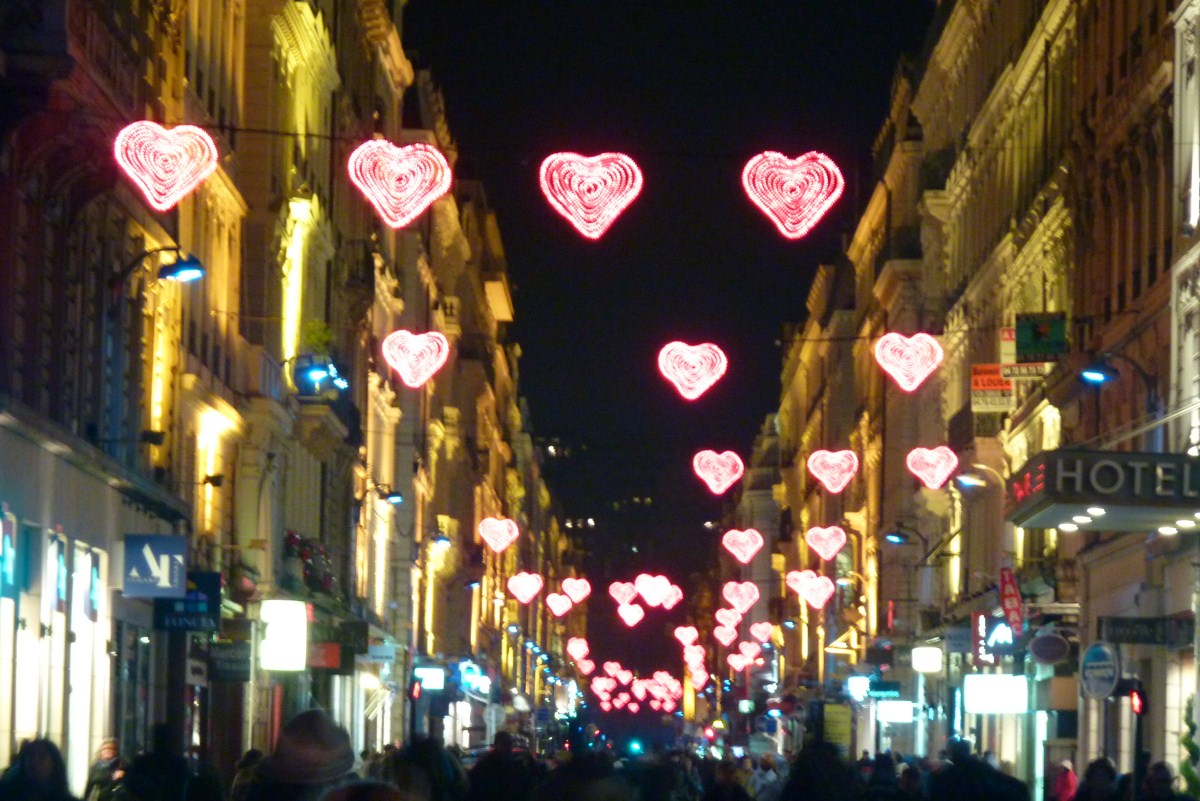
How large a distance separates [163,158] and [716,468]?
36682mm

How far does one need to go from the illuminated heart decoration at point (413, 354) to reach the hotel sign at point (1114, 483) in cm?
2653

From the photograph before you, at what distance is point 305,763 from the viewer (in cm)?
987

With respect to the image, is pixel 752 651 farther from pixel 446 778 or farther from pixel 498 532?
pixel 446 778

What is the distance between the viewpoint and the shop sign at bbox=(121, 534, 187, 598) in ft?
104

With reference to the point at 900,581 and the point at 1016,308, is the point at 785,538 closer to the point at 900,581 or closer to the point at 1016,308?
the point at 900,581

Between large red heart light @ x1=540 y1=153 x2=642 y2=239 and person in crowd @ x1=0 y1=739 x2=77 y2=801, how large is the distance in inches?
552

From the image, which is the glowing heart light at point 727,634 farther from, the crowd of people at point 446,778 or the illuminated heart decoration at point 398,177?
the crowd of people at point 446,778

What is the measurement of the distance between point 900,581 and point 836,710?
4196mm

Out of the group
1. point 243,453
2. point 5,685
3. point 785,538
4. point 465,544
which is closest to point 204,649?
point 243,453

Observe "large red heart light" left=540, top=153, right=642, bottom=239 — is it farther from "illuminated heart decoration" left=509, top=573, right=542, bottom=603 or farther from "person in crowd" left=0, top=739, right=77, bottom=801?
"illuminated heart decoration" left=509, top=573, right=542, bottom=603

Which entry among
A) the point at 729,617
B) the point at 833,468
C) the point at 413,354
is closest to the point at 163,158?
the point at 413,354

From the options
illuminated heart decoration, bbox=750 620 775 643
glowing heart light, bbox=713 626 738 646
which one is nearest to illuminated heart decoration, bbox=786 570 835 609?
illuminated heart decoration, bbox=750 620 775 643

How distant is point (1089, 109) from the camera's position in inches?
1702

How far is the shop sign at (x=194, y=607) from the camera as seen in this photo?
34.0 meters
